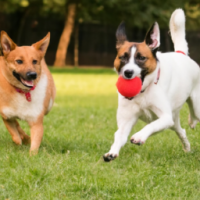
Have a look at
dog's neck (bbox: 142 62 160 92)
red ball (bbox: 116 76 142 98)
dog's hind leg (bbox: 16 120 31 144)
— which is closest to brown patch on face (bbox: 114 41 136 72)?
red ball (bbox: 116 76 142 98)

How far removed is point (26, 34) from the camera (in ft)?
99.6

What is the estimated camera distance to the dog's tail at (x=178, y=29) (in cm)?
621

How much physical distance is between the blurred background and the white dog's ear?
71.7 feet

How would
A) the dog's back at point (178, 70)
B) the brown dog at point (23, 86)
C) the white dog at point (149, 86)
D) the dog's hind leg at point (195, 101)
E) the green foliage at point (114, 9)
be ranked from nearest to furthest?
the white dog at point (149, 86), the dog's back at point (178, 70), the brown dog at point (23, 86), the dog's hind leg at point (195, 101), the green foliage at point (114, 9)

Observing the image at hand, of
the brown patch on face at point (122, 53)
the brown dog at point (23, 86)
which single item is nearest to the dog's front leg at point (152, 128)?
the brown patch on face at point (122, 53)

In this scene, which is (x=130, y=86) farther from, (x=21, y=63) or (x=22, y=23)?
(x=22, y=23)

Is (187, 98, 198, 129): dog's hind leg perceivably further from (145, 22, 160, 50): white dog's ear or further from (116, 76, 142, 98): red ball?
(116, 76, 142, 98): red ball

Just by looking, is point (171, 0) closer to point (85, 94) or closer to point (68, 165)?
point (85, 94)

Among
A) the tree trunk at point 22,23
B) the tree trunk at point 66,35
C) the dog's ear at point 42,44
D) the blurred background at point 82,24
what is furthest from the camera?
the tree trunk at point 22,23

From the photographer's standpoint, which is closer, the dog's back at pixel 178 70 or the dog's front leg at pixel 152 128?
the dog's front leg at pixel 152 128

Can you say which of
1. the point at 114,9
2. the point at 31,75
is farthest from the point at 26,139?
the point at 114,9

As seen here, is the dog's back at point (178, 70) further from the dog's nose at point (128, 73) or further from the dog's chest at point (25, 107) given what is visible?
the dog's chest at point (25, 107)

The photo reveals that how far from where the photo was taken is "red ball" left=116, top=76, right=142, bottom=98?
4676mm

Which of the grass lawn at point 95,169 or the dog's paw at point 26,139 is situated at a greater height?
the grass lawn at point 95,169
